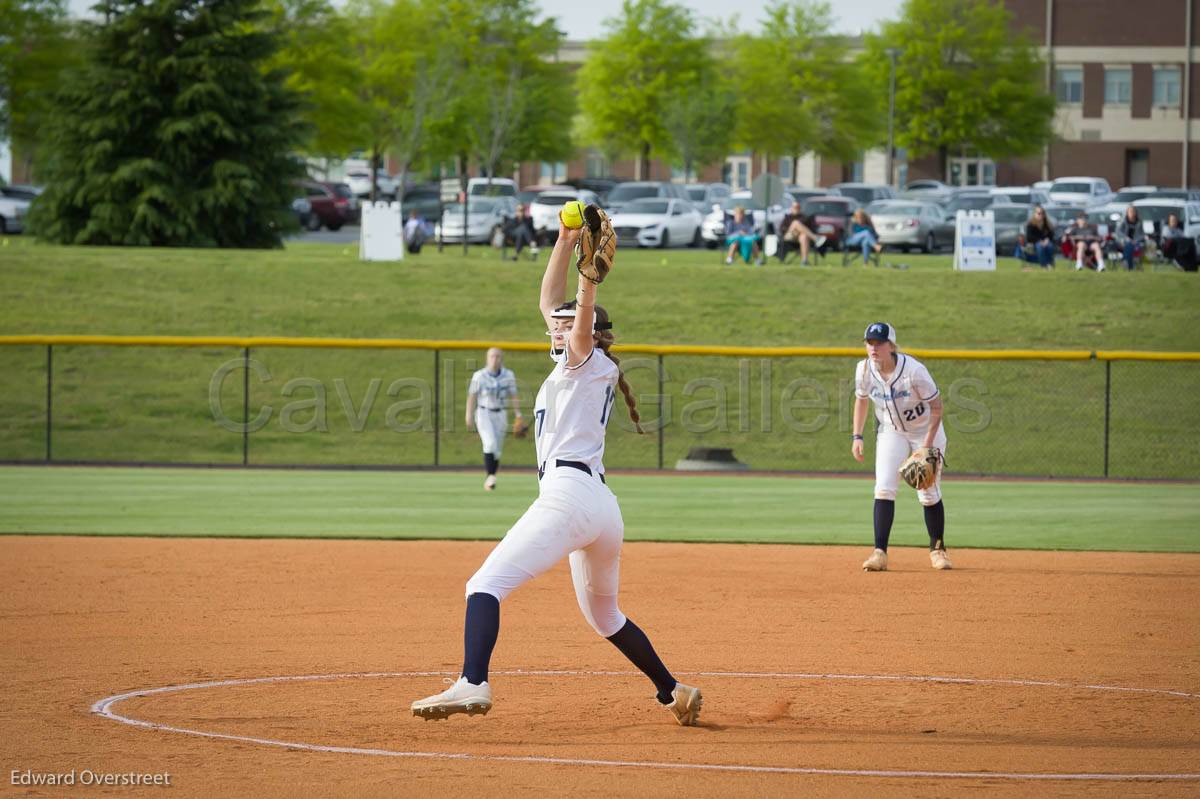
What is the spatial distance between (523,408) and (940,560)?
44.9ft

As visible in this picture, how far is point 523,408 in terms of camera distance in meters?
26.2

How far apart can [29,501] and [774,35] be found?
56171 mm

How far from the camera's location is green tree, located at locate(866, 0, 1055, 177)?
66.5 metres

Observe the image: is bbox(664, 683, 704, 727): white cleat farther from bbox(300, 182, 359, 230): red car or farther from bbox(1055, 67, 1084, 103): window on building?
bbox(1055, 67, 1084, 103): window on building

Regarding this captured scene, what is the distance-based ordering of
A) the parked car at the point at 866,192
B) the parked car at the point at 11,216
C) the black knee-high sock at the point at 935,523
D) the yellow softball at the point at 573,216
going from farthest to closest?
the parked car at the point at 866,192
the parked car at the point at 11,216
the black knee-high sock at the point at 935,523
the yellow softball at the point at 573,216

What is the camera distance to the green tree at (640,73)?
65750mm

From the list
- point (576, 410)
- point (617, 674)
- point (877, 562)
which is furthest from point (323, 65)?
point (576, 410)

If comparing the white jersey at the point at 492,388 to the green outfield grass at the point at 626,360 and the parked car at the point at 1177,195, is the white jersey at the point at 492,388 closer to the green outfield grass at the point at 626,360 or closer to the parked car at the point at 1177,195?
the green outfield grass at the point at 626,360

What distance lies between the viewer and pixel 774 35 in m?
69.6

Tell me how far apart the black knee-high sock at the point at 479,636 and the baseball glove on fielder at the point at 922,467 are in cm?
638

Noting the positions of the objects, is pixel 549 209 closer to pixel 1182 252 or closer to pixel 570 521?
pixel 1182 252

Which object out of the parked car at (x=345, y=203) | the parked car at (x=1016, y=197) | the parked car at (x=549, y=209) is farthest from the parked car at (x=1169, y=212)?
the parked car at (x=345, y=203)

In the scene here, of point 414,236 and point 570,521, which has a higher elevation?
point 414,236

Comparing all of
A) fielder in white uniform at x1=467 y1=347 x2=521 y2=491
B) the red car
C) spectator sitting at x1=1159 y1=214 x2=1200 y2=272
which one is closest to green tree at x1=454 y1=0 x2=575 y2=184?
the red car
